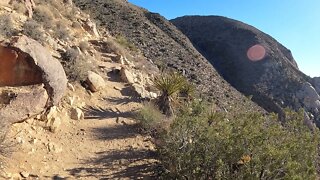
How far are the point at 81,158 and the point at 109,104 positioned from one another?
325 cm

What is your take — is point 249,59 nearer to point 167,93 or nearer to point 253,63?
point 253,63

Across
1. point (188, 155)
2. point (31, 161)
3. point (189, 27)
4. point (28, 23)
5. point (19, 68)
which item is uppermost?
point (189, 27)

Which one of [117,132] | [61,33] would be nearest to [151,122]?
[117,132]

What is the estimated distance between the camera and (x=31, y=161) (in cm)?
752

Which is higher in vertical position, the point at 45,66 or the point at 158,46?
the point at 158,46

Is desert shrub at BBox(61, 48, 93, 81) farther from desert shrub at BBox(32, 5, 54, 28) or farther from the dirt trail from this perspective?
desert shrub at BBox(32, 5, 54, 28)

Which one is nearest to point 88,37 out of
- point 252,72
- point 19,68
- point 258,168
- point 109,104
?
point 109,104

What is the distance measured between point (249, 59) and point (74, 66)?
36.0 meters

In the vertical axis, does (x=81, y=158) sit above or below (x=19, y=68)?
below

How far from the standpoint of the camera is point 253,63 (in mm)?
43656

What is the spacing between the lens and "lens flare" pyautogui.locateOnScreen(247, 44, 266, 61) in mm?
44406

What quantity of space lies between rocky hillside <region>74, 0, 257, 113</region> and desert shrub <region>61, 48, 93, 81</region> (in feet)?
33.0

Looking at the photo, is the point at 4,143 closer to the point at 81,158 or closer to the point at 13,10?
the point at 81,158

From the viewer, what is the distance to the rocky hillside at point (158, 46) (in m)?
23.9
